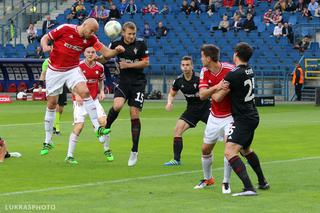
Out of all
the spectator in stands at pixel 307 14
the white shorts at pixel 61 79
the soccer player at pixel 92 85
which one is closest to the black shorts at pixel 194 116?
the soccer player at pixel 92 85

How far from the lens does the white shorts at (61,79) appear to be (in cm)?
1695

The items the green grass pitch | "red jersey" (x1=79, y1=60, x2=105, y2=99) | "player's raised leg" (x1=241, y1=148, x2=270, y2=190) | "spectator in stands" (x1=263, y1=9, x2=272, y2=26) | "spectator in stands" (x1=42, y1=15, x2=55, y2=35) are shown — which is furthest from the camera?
"spectator in stands" (x1=42, y1=15, x2=55, y2=35)

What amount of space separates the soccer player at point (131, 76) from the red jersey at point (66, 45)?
587mm

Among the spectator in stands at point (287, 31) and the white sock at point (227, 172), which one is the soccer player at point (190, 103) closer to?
the white sock at point (227, 172)

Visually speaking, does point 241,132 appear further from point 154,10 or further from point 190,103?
point 154,10

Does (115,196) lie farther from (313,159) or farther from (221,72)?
(313,159)

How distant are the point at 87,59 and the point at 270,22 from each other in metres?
28.2

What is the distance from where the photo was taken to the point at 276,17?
4622cm

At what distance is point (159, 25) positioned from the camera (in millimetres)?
49250

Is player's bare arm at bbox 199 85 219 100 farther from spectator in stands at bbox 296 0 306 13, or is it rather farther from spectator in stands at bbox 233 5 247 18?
spectator in stands at bbox 233 5 247 18

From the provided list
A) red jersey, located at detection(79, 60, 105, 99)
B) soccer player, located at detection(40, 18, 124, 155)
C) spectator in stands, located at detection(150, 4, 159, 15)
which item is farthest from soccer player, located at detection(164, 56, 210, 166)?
spectator in stands, located at detection(150, 4, 159, 15)

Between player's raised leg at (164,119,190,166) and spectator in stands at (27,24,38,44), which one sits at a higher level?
player's raised leg at (164,119,190,166)

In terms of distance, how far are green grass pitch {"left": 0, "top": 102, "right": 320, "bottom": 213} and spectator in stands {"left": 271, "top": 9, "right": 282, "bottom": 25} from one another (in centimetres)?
2092

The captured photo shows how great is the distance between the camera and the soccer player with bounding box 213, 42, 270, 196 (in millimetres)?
12492
